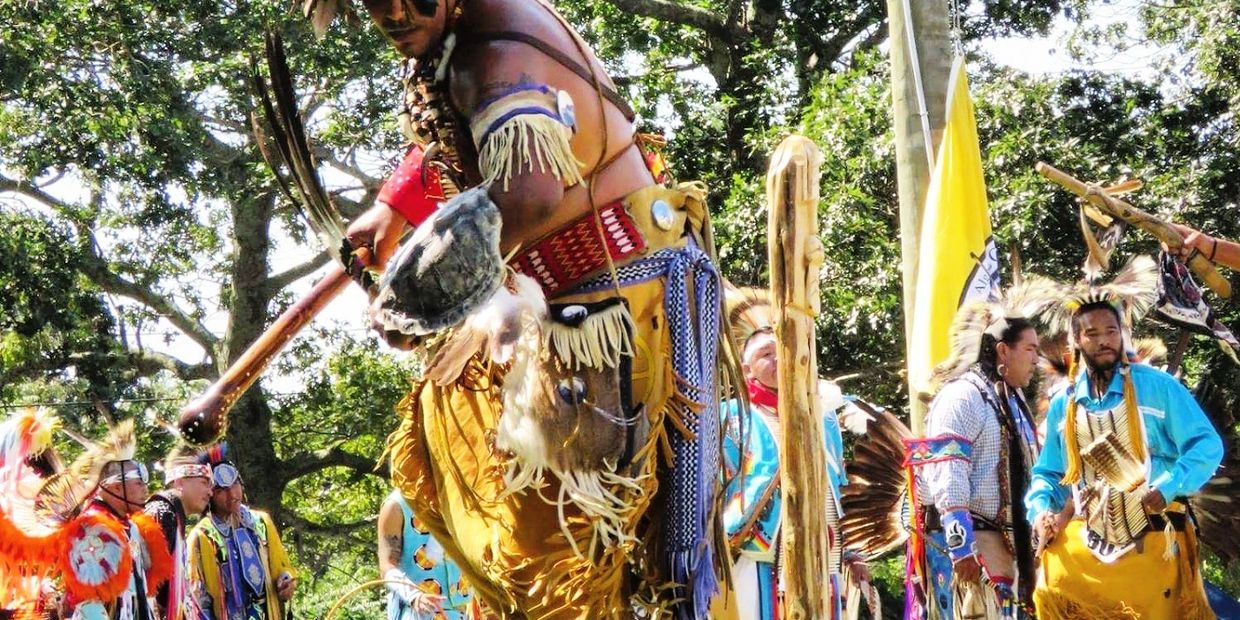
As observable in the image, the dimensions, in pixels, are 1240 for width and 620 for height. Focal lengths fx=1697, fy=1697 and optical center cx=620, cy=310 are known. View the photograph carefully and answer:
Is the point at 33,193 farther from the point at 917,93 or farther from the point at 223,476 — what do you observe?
the point at 917,93

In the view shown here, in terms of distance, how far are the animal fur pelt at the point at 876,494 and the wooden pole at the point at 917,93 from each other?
1.28 meters

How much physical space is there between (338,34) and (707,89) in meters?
3.44

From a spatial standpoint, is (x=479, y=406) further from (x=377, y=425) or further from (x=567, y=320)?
(x=377, y=425)

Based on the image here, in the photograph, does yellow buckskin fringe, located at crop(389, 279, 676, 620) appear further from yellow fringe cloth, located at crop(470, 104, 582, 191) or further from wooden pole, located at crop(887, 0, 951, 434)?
wooden pole, located at crop(887, 0, 951, 434)

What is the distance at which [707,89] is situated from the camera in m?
15.9

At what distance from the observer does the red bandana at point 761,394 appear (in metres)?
6.97

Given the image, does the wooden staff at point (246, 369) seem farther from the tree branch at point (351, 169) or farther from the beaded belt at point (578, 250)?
the tree branch at point (351, 169)

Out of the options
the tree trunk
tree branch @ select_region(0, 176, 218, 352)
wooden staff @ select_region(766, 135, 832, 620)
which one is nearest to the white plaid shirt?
wooden staff @ select_region(766, 135, 832, 620)

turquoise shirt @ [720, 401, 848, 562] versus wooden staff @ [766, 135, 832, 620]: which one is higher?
turquoise shirt @ [720, 401, 848, 562]

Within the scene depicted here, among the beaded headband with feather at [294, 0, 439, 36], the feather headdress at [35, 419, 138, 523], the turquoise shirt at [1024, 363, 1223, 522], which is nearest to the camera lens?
the beaded headband with feather at [294, 0, 439, 36]

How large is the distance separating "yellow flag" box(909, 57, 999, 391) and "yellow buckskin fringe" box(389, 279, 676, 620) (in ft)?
14.2

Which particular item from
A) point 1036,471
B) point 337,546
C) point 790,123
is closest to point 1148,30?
point 790,123

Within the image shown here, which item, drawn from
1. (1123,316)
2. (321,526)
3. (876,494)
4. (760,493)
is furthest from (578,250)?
(321,526)

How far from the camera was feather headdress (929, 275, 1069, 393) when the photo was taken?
724 cm
